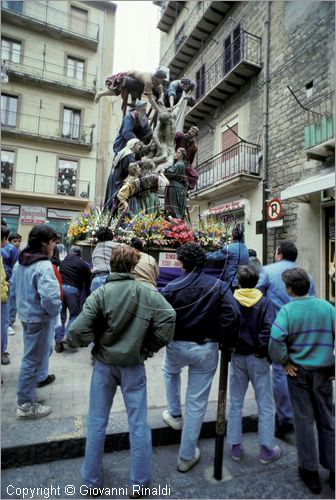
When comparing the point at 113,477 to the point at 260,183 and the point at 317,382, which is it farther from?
the point at 260,183

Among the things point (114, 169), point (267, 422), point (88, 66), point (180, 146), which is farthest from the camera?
point (88, 66)

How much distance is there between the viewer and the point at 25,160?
47.9ft

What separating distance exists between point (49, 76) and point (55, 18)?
4096 mm

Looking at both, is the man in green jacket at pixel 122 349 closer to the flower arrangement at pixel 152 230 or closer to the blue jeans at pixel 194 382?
the blue jeans at pixel 194 382

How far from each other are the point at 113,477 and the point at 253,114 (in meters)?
13.7

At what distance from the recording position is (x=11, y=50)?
50.2 ft

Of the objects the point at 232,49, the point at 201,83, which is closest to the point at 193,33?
the point at 201,83

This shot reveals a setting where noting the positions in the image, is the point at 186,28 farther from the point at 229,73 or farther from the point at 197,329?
the point at 197,329

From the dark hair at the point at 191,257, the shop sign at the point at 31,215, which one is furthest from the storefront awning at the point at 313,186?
the shop sign at the point at 31,215

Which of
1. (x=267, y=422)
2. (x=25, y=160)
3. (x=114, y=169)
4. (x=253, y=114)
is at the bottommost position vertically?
(x=267, y=422)

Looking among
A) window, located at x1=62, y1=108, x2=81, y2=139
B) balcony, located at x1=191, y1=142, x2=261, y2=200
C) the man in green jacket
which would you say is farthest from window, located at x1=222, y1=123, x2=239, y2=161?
the man in green jacket

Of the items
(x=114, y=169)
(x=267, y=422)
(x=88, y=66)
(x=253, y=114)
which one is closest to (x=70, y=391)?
(x=267, y=422)

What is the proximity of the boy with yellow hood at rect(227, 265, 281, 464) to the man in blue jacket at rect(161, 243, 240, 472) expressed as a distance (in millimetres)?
177

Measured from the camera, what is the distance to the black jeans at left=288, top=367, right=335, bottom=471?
7.24ft
